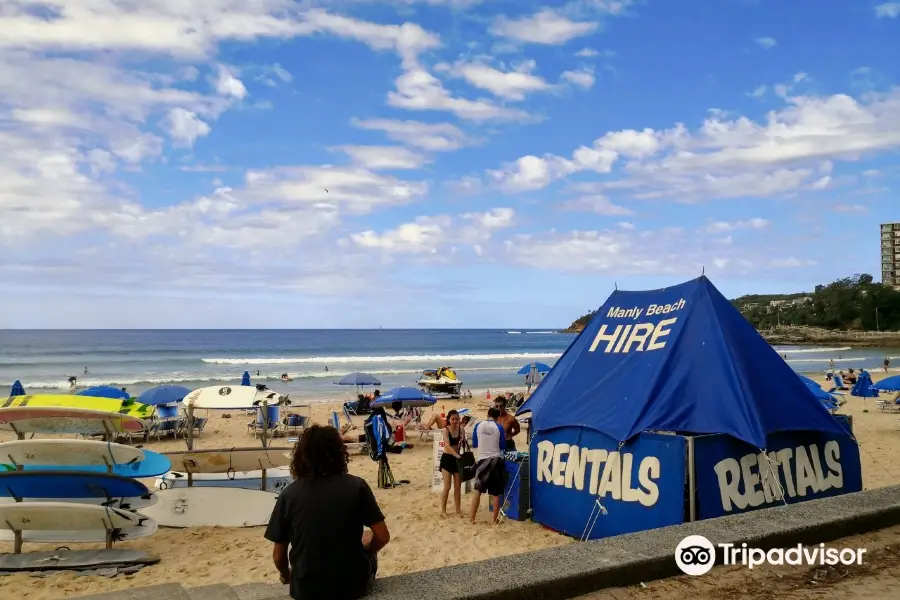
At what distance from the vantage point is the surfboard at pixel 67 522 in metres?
6.93

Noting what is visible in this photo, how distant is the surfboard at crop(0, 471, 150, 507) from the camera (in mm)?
7004

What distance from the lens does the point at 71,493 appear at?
7.23m

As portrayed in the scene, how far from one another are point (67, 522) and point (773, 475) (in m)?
7.08

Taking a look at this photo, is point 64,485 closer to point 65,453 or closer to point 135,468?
point 65,453

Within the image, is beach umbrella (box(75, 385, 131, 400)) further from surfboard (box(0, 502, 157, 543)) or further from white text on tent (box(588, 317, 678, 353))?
white text on tent (box(588, 317, 678, 353))

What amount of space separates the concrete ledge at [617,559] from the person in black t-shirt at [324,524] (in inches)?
8.2

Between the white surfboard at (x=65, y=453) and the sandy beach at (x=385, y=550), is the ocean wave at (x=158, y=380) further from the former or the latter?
the white surfboard at (x=65, y=453)

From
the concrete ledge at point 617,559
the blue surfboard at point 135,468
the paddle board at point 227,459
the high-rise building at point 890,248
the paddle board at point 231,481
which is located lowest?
the paddle board at point 231,481

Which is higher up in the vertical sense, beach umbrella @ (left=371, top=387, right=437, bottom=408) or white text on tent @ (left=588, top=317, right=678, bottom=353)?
white text on tent @ (left=588, top=317, right=678, bottom=353)

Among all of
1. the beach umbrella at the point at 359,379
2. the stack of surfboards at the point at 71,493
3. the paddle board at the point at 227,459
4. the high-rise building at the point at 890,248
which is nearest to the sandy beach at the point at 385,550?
the stack of surfboards at the point at 71,493

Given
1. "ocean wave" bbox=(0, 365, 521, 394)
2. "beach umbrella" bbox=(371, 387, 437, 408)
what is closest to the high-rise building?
"ocean wave" bbox=(0, 365, 521, 394)

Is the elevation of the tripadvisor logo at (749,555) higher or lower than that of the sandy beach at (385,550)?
higher

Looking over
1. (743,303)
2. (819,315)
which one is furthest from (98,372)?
(743,303)

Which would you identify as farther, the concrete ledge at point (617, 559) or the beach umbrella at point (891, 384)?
the beach umbrella at point (891, 384)
